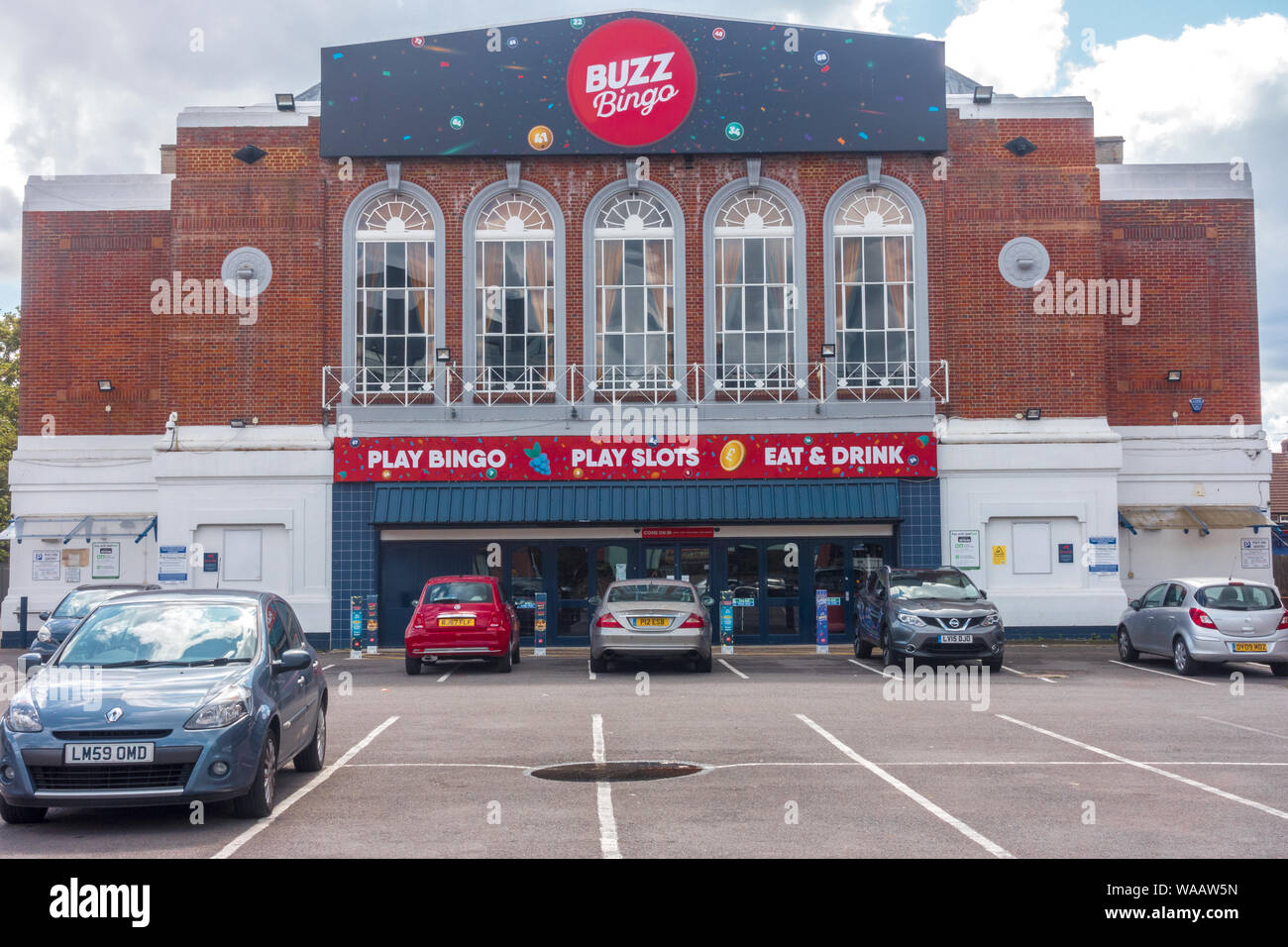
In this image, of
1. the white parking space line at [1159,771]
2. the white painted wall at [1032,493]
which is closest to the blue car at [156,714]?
the white parking space line at [1159,771]

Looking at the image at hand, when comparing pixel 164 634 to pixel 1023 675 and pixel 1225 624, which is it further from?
pixel 1225 624

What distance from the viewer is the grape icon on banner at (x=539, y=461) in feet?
87.0

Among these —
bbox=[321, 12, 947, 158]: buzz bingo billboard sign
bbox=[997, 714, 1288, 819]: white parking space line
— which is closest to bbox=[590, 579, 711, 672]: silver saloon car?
bbox=[997, 714, 1288, 819]: white parking space line

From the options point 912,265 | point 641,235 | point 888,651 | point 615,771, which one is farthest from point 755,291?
point 615,771

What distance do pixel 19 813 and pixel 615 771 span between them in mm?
4393

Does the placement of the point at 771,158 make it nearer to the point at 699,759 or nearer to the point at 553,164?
the point at 553,164

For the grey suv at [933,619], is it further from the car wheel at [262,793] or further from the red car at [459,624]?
the car wheel at [262,793]

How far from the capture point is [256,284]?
27031mm

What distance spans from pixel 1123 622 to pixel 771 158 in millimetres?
11755

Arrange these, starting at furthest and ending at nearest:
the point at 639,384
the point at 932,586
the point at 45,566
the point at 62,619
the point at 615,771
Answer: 1. the point at 45,566
2. the point at 639,384
3. the point at 932,586
4. the point at 62,619
5. the point at 615,771

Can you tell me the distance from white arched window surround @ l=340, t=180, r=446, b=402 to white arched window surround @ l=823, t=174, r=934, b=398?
7975mm

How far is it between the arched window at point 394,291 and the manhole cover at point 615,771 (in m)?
17.0

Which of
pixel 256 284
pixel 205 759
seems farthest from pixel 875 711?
pixel 256 284

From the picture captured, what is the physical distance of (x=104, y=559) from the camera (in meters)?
28.5
